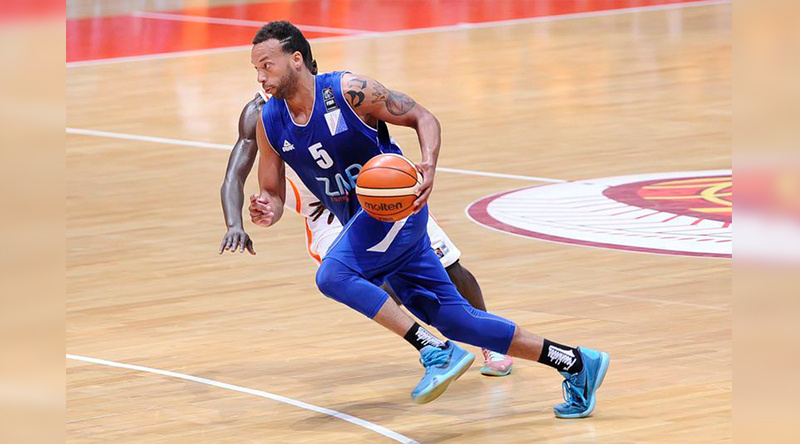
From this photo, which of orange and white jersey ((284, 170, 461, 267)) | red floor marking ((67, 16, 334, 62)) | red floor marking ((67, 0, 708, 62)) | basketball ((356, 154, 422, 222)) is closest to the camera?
basketball ((356, 154, 422, 222))

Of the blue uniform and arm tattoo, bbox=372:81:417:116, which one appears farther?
arm tattoo, bbox=372:81:417:116

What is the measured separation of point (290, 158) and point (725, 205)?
560cm

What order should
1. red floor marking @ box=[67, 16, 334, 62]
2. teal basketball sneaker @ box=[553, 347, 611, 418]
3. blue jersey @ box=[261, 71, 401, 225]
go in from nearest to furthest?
1. teal basketball sneaker @ box=[553, 347, 611, 418]
2. blue jersey @ box=[261, 71, 401, 225]
3. red floor marking @ box=[67, 16, 334, 62]

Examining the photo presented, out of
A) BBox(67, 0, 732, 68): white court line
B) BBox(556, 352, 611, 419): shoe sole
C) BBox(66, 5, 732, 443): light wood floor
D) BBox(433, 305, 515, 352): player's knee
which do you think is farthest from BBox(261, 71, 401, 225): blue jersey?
BBox(67, 0, 732, 68): white court line

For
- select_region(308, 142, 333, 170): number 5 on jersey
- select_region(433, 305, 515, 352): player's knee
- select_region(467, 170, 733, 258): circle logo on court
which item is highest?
select_region(308, 142, 333, 170): number 5 on jersey

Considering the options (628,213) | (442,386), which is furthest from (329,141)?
(628,213)

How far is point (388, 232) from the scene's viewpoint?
17.6ft

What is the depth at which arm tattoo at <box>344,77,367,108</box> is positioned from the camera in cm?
540

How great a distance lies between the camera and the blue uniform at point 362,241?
527 centimetres

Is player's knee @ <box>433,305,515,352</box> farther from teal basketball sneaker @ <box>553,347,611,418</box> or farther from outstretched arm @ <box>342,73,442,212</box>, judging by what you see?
outstretched arm @ <box>342,73,442,212</box>

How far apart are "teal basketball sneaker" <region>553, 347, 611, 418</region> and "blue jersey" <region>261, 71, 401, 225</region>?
1086mm

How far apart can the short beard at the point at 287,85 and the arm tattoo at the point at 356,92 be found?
20 centimetres

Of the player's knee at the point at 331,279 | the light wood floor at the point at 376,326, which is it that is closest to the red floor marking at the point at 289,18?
the light wood floor at the point at 376,326
